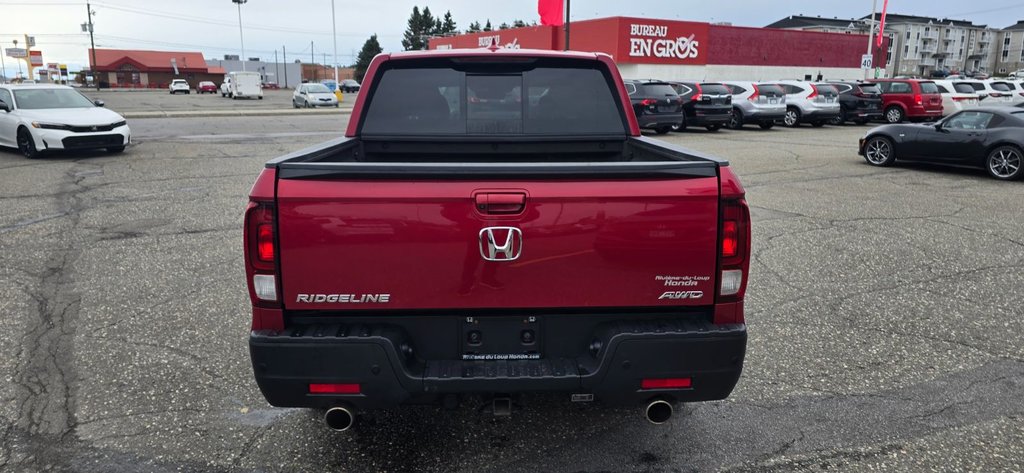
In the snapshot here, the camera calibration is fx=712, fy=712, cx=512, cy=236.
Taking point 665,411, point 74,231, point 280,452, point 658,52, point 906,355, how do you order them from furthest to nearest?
point 658,52 → point 74,231 → point 906,355 → point 280,452 → point 665,411

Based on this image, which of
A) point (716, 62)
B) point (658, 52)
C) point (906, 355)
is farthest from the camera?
point (716, 62)

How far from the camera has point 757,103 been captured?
78.1ft

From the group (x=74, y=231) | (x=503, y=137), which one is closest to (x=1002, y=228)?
(x=503, y=137)

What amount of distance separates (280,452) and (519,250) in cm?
166

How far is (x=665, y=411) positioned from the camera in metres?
3.07

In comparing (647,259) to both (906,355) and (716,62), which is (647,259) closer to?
(906,355)

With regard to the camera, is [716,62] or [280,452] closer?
[280,452]

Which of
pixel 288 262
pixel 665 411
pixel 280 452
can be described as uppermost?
pixel 288 262

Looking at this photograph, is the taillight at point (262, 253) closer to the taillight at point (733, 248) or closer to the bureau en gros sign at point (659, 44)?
the taillight at point (733, 248)

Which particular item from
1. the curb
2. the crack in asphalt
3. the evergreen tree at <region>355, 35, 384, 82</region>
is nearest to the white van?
the curb

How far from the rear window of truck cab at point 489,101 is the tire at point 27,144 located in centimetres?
1354

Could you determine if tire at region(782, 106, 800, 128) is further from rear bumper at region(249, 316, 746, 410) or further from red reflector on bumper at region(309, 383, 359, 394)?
red reflector on bumper at region(309, 383, 359, 394)

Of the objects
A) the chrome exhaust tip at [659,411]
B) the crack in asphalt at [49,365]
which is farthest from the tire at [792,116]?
the chrome exhaust tip at [659,411]

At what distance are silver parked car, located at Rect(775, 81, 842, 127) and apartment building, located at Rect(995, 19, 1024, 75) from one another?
128 m
